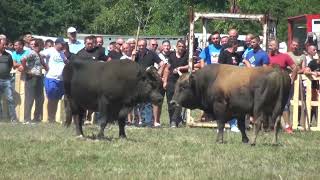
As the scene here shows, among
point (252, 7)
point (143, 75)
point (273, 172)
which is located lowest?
point (273, 172)

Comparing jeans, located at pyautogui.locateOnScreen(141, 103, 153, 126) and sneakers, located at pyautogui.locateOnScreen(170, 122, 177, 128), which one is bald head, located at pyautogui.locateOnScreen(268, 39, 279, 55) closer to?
sneakers, located at pyautogui.locateOnScreen(170, 122, 177, 128)

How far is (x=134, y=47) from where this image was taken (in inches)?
759

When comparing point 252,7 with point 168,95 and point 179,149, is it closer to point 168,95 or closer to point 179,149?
point 168,95

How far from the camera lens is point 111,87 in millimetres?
14195

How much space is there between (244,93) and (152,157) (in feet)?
9.87

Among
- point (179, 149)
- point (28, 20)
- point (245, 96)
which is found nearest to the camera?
point (179, 149)

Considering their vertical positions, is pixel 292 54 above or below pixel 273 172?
above

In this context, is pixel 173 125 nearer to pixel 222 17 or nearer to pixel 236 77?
pixel 222 17

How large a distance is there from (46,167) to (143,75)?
383 cm

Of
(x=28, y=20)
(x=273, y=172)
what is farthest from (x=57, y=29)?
(x=273, y=172)

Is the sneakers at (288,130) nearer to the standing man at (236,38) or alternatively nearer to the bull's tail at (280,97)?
the standing man at (236,38)

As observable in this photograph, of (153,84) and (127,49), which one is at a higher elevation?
(127,49)

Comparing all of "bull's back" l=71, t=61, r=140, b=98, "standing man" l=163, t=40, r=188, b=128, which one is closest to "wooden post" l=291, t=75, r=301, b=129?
"standing man" l=163, t=40, r=188, b=128

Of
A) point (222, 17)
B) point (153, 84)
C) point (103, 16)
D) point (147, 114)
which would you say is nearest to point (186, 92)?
point (153, 84)
